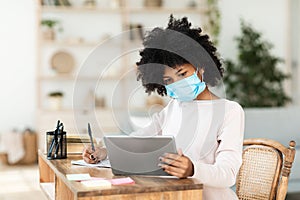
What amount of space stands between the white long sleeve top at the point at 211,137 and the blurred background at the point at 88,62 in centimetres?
361

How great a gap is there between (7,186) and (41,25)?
82.3 inches

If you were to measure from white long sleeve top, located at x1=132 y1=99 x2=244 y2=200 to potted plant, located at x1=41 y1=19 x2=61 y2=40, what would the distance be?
4009mm

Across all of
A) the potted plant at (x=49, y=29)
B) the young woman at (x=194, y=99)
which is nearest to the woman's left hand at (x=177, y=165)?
the young woman at (x=194, y=99)

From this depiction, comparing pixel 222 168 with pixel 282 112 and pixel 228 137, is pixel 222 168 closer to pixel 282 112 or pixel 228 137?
pixel 228 137

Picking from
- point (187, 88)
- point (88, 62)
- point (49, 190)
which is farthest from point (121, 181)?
point (88, 62)

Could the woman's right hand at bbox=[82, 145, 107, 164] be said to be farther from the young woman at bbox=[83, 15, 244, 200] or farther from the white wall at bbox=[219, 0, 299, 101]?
the white wall at bbox=[219, 0, 299, 101]

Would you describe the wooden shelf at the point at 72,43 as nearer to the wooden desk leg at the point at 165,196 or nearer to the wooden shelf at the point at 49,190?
the wooden shelf at the point at 49,190

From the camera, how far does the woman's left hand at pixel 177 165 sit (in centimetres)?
151

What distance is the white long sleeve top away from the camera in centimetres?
159

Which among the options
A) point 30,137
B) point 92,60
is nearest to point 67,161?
point 30,137

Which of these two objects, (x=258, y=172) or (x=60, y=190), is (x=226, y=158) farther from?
(x=60, y=190)

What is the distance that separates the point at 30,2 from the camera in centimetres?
587

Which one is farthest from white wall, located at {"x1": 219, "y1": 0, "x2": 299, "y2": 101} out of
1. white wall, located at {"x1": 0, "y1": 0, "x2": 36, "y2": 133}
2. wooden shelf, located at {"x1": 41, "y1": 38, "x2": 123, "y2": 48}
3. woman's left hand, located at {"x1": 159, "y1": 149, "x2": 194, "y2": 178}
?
woman's left hand, located at {"x1": 159, "y1": 149, "x2": 194, "y2": 178}

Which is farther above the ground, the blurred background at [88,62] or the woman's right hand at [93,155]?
the blurred background at [88,62]
